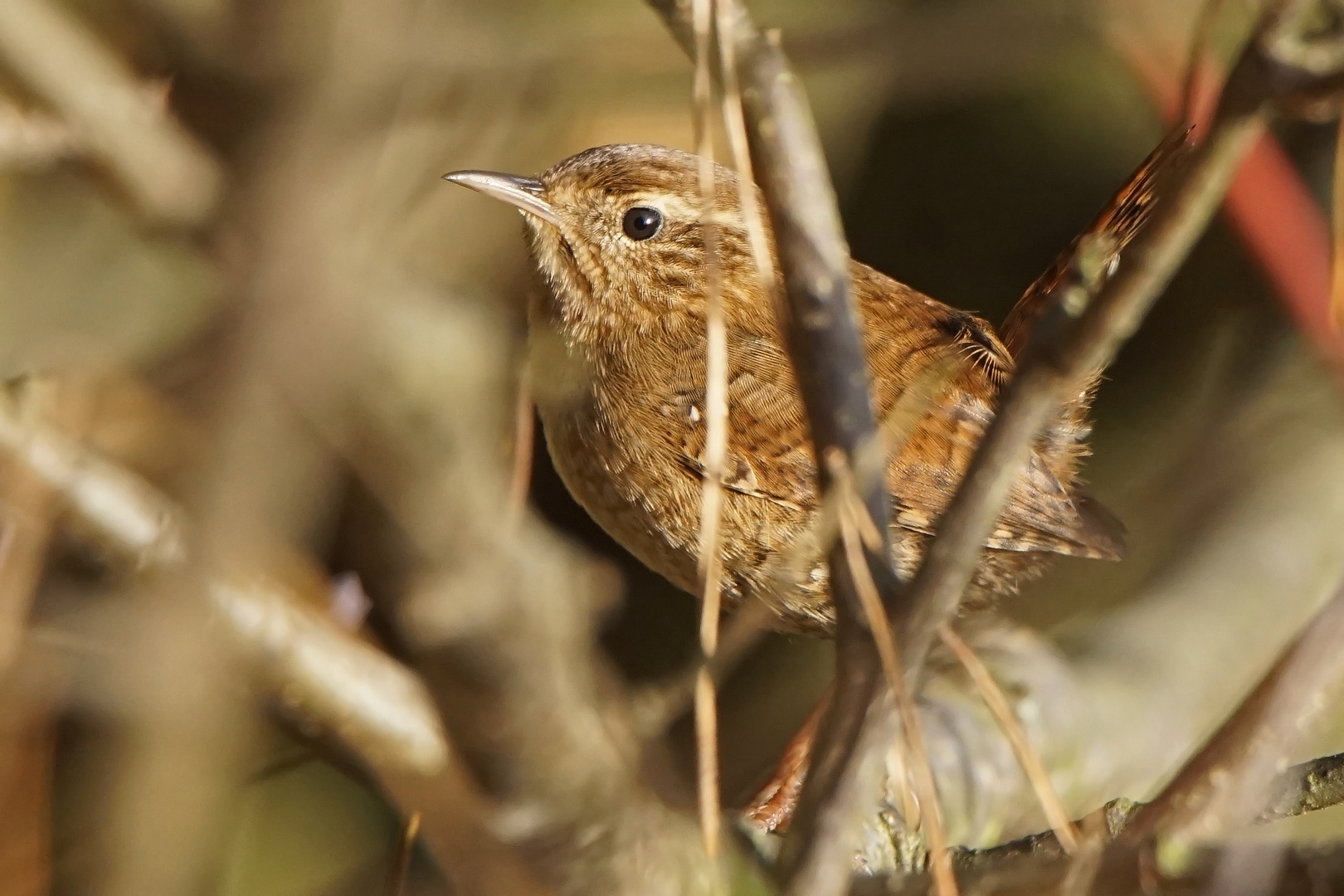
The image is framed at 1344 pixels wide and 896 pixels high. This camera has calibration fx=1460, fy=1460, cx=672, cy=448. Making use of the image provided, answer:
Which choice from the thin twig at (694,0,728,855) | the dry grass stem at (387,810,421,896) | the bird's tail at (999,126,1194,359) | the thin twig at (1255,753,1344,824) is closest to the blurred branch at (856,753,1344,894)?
the thin twig at (1255,753,1344,824)

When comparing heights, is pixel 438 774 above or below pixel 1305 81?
below

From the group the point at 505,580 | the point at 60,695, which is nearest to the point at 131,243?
the point at 60,695

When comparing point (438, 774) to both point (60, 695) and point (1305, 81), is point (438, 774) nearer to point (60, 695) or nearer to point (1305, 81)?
point (1305, 81)

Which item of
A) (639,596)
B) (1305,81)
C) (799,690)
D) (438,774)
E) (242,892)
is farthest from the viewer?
(639,596)

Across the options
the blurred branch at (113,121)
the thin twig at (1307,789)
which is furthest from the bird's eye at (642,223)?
the blurred branch at (113,121)

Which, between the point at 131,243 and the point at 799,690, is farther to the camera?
the point at 799,690

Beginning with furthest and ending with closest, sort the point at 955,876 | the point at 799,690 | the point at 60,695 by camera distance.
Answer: the point at 799,690
the point at 60,695
the point at 955,876

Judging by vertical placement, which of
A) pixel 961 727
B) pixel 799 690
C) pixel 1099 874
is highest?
pixel 1099 874

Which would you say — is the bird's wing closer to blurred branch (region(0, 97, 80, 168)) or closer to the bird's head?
the bird's head
